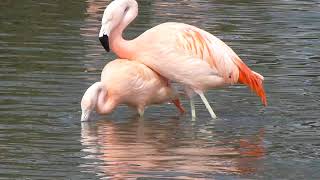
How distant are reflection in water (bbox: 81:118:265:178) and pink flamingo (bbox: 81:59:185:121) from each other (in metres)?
0.16

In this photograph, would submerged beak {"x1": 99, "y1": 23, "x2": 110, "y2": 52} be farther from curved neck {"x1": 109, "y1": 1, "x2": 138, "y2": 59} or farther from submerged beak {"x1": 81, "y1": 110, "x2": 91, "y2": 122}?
submerged beak {"x1": 81, "y1": 110, "x2": 91, "y2": 122}

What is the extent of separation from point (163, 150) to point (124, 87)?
1.48 metres

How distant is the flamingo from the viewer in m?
10.2

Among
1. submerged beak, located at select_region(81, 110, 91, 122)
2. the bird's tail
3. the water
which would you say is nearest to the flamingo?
the bird's tail

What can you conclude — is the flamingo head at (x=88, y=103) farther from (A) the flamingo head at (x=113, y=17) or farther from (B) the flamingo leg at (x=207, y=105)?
(B) the flamingo leg at (x=207, y=105)

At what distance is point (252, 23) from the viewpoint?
16906 millimetres

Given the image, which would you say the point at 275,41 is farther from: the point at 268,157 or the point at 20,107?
the point at 268,157

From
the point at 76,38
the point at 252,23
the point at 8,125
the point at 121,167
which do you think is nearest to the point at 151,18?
the point at 252,23

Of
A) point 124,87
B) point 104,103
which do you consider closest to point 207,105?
point 124,87

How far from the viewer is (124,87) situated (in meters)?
10.1

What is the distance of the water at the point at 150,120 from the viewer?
26.6ft

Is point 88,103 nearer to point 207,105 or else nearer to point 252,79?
point 207,105

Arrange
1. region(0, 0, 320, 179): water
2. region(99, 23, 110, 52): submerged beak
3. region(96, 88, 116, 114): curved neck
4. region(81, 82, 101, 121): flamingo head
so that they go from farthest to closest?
1. region(99, 23, 110, 52): submerged beak
2. region(96, 88, 116, 114): curved neck
3. region(81, 82, 101, 121): flamingo head
4. region(0, 0, 320, 179): water

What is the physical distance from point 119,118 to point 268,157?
222 cm
